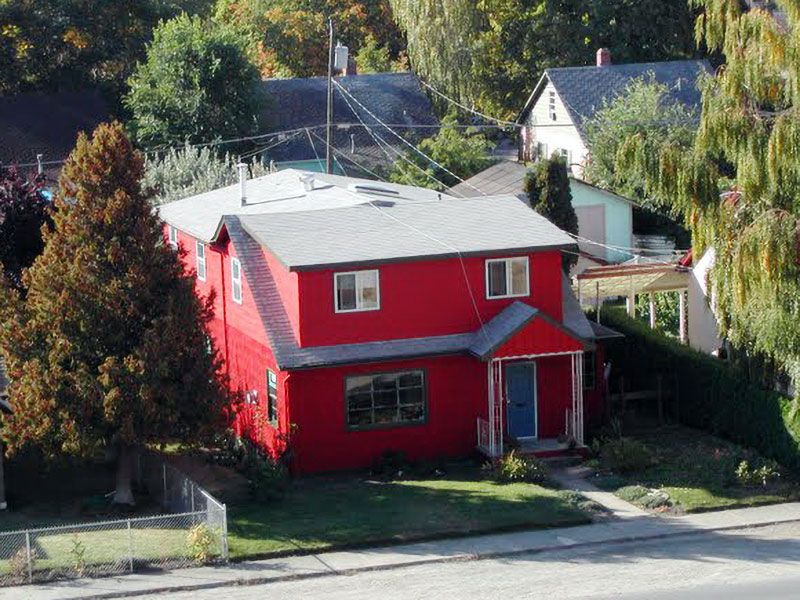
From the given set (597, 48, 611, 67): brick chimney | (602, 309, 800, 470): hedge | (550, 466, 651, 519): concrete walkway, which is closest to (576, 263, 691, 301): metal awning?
(602, 309, 800, 470): hedge

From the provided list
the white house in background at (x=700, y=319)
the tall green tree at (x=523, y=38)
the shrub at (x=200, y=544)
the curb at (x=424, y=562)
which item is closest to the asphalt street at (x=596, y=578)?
the curb at (x=424, y=562)

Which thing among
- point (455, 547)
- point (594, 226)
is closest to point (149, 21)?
point (594, 226)

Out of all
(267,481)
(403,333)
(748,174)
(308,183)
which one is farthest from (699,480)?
(308,183)

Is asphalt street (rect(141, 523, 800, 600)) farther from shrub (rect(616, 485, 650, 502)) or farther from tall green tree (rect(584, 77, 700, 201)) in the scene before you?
tall green tree (rect(584, 77, 700, 201))

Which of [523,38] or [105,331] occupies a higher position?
[523,38]

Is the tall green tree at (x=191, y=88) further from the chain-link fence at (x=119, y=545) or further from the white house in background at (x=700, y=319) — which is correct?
the chain-link fence at (x=119, y=545)

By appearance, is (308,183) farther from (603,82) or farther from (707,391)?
(603,82)
